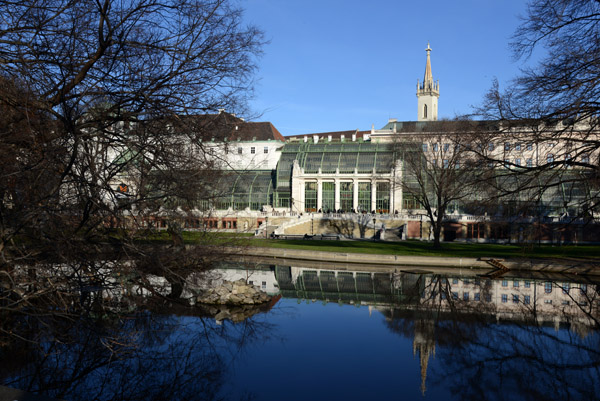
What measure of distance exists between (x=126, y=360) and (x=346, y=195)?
65308 millimetres

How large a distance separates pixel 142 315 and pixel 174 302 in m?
4.22

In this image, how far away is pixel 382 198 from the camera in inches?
3078

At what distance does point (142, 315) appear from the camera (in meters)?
18.3

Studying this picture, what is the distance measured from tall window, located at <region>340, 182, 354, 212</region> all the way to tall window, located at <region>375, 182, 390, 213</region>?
3.51 m

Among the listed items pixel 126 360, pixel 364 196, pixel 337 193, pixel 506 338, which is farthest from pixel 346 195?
pixel 126 360

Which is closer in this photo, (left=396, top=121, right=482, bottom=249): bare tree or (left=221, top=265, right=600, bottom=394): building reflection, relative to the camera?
(left=221, top=265, right=600, bottom=394): building reflection

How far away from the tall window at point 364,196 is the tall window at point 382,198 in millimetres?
1183

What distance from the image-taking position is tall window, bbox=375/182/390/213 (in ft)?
254

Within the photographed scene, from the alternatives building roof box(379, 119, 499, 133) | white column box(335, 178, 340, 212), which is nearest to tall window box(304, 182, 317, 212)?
white column box(335, 178, 340, 212)

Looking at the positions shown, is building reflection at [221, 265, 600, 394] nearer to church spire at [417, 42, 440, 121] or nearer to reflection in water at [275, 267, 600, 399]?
reflection in water at [275, 267, 600, 399]

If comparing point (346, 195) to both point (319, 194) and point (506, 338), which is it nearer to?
point (319, 194)

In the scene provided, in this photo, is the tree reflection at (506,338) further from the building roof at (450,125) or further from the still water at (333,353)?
the building roof at (450,125)

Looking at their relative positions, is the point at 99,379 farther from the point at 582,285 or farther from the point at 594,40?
the point at 582,285

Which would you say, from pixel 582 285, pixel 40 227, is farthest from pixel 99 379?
pixel 582 285
